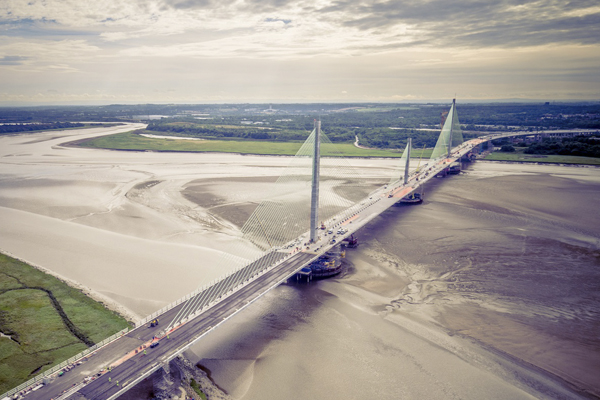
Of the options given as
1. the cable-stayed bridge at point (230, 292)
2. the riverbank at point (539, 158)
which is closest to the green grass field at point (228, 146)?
the riverbank at point (539, 158)

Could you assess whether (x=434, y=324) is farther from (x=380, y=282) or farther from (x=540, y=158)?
(x=540, y=158)

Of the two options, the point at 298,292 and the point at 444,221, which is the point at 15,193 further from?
the point at 444,221

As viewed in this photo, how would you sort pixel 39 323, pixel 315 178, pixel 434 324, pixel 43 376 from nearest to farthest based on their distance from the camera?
pixel 43 376, pixel 39 323, pixel 434 324, pixel 315 178

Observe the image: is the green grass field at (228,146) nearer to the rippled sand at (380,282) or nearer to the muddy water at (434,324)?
the rippled sand at (380,282)

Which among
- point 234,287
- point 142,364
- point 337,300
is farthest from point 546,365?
point 142,364

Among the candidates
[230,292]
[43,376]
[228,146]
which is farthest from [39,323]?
[228,146]

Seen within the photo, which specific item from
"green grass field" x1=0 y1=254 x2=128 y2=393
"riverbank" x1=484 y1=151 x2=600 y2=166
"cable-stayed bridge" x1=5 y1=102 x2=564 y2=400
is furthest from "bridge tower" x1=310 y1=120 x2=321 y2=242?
"riverbank" x1=484 y1=151 x2=600 y2=166
